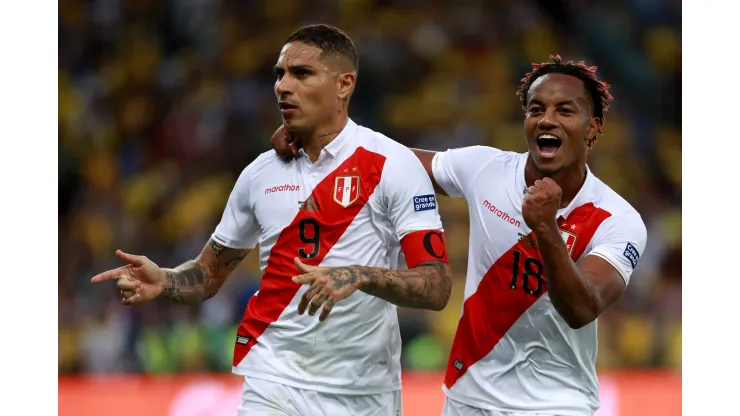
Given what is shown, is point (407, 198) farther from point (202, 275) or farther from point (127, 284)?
point (127, 284)

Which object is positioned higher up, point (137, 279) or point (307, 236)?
point (307, 236)

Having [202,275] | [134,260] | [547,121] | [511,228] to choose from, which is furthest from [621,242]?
[134,260]

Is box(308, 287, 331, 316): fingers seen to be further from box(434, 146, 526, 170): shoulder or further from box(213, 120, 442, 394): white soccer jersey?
box(434, 146, 526, 170): shoulder

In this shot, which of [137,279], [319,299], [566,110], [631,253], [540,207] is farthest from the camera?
[137,279]

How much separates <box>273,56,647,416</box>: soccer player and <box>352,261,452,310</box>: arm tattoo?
0.25m

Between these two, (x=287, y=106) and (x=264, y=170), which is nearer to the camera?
(x=287, y=106)

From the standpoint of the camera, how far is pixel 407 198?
367 cm

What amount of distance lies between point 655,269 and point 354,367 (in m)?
5.19

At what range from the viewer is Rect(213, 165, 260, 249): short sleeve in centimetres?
395

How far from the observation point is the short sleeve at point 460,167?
12.9 ft

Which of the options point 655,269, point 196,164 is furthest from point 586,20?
point 196,164

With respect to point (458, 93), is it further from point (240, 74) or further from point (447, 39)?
point (240, 74)

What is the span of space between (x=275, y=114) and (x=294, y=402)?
537 centimetres

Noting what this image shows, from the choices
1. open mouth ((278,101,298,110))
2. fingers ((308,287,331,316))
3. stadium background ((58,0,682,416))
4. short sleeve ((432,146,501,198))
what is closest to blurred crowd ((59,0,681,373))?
stadium background ((58,0,682,416))
